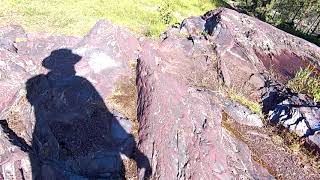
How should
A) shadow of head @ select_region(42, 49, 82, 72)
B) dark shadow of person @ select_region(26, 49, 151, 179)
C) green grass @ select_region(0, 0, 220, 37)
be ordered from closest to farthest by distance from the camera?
dark shadow of person @ select_region(26, 49, 151, 179) < shadow of head @ select_region(42, 49, 82, 72) < green grass @ select_region(0, 0, 220, 37)

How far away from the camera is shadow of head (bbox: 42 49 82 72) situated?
900 centimetres

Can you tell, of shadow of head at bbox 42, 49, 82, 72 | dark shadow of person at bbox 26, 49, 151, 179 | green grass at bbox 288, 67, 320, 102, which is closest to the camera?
dark shadow of person at bbox 26, 49, 151, 179

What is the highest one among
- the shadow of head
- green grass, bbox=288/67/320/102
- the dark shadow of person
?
green grass, bbox=288/67/320/102

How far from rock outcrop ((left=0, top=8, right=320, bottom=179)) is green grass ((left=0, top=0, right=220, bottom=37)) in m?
1.22

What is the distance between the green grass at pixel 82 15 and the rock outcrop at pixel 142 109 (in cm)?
122

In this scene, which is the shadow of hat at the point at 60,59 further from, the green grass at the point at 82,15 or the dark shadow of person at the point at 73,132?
the green grass at the point at 82,15

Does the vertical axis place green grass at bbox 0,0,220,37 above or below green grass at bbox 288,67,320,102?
below

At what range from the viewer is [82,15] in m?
13.2

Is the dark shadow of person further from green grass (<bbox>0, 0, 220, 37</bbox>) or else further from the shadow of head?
green grass (<bbox>0, 0, 220, 37</bbox>)

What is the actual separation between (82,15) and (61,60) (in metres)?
4.29

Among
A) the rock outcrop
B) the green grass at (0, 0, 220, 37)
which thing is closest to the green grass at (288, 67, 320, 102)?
the rock outcrop

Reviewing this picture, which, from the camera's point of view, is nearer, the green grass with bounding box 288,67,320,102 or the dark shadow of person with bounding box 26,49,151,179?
the dark shadow of person with bounding box 26,49,151,179

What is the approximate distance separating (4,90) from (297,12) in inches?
660

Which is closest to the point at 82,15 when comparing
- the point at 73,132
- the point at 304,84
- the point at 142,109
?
the point at 142,109
